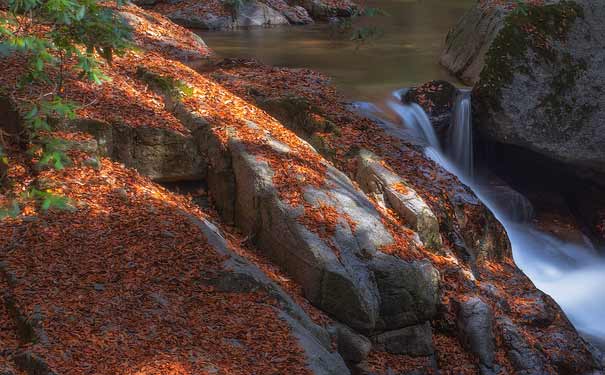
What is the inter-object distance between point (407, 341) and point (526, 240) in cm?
511

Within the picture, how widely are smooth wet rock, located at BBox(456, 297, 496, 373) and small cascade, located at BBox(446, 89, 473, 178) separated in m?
4.70

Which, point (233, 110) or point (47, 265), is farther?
point (233, 110)

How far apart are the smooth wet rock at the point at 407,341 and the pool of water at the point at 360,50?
5729mm

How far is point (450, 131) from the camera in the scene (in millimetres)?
12211

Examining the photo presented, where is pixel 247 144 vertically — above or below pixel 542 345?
above

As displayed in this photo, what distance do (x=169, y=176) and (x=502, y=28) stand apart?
7798 millimetres

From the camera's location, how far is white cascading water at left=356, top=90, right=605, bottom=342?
10547 mm

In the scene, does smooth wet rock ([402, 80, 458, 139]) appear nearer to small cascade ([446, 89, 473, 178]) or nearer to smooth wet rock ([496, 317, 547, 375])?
small cascade ([446, 89, 473, 178])

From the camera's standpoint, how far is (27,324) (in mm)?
4934

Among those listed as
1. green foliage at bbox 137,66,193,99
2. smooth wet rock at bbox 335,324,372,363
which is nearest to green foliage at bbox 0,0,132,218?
smooth wet rock at bbox 335,324,372,363

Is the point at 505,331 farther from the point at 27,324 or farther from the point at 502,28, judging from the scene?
the point at 502,28

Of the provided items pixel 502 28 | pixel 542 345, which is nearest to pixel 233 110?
pixel 542 345

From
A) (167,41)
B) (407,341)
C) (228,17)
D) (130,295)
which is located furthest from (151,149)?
(228,17)

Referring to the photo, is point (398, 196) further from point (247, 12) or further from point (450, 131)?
point (247, 12)
